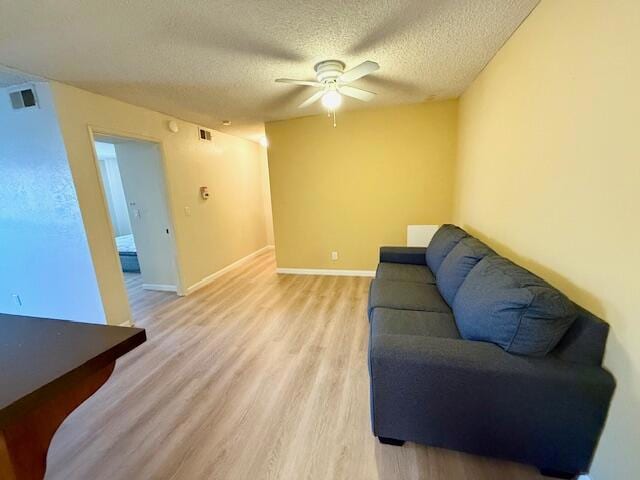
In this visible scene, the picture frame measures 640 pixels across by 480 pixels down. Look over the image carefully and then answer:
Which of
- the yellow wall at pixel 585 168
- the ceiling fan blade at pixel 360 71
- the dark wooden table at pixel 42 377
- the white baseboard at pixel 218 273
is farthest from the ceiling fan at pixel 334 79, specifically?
the white baseboard at pixel 218 273

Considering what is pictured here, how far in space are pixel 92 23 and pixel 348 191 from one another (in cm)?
303

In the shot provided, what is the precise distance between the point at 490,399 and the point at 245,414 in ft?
4.48

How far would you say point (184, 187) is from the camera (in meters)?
3.78

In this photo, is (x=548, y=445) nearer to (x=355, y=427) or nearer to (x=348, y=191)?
(x=355, y=427)

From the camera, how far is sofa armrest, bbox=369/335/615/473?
44.3 inches

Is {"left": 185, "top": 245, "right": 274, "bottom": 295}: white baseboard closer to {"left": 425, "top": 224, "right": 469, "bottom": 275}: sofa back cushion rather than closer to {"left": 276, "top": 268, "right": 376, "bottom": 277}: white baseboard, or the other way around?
{"left": 276, "top": 268, "right": 376, "bottom": 277}: white baseboard

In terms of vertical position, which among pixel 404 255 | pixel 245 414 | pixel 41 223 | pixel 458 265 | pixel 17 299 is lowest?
pixel 245 414

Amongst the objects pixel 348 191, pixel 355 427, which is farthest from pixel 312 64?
pixel 355 427

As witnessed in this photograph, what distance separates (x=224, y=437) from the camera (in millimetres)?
1541

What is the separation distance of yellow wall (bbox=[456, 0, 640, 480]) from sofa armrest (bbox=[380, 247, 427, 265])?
948mm

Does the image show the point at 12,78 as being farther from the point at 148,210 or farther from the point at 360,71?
the point at 360,71

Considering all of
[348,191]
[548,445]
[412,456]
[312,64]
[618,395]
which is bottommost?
[412,456]

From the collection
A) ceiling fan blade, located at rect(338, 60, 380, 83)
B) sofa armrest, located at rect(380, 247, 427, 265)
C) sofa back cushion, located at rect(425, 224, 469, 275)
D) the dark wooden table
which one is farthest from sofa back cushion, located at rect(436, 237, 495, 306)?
the dark wooden table

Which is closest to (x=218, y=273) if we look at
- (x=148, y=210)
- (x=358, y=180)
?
(x=148, y=210)
